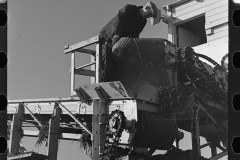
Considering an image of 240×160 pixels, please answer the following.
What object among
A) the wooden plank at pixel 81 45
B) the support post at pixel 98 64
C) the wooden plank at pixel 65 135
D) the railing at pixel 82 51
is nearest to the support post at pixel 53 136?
the wooden plank at pixel 65 135

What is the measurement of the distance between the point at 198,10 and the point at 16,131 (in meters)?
8.37

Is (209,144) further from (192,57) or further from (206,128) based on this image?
(192,57)

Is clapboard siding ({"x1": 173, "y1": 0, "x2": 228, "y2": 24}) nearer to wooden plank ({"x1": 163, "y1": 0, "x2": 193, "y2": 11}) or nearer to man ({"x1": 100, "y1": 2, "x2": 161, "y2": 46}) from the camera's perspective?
wooden plank ({"x1": 163, "y1": 0, "x2": 193, "y2": 11})

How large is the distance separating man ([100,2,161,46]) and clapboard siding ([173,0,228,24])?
6.41 metres

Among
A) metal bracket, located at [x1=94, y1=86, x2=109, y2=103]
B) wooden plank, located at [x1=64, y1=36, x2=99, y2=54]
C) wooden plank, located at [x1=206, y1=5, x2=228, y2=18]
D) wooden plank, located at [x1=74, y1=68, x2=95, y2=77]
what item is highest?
wooden plank, located at [x1=206, y1=5, x2=228, y2=18]

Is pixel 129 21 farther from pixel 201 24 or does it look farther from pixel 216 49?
pixel 201 24

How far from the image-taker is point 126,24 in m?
6.48

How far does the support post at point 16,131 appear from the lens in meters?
8.07

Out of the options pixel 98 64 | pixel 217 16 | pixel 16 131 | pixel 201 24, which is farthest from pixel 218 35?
pixel 16 131

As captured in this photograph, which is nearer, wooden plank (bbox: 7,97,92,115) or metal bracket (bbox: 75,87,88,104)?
metal bracket (bbox: 75,87,88,104)

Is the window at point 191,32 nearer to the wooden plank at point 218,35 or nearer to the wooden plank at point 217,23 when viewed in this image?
the wooden plank at point 217,23

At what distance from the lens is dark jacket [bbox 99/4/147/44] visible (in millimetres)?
6352

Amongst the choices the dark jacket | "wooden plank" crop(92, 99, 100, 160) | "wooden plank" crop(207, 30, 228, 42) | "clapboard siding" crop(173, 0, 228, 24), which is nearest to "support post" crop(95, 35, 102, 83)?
the dark jacket

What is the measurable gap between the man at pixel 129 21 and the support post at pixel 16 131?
10.8 feet
